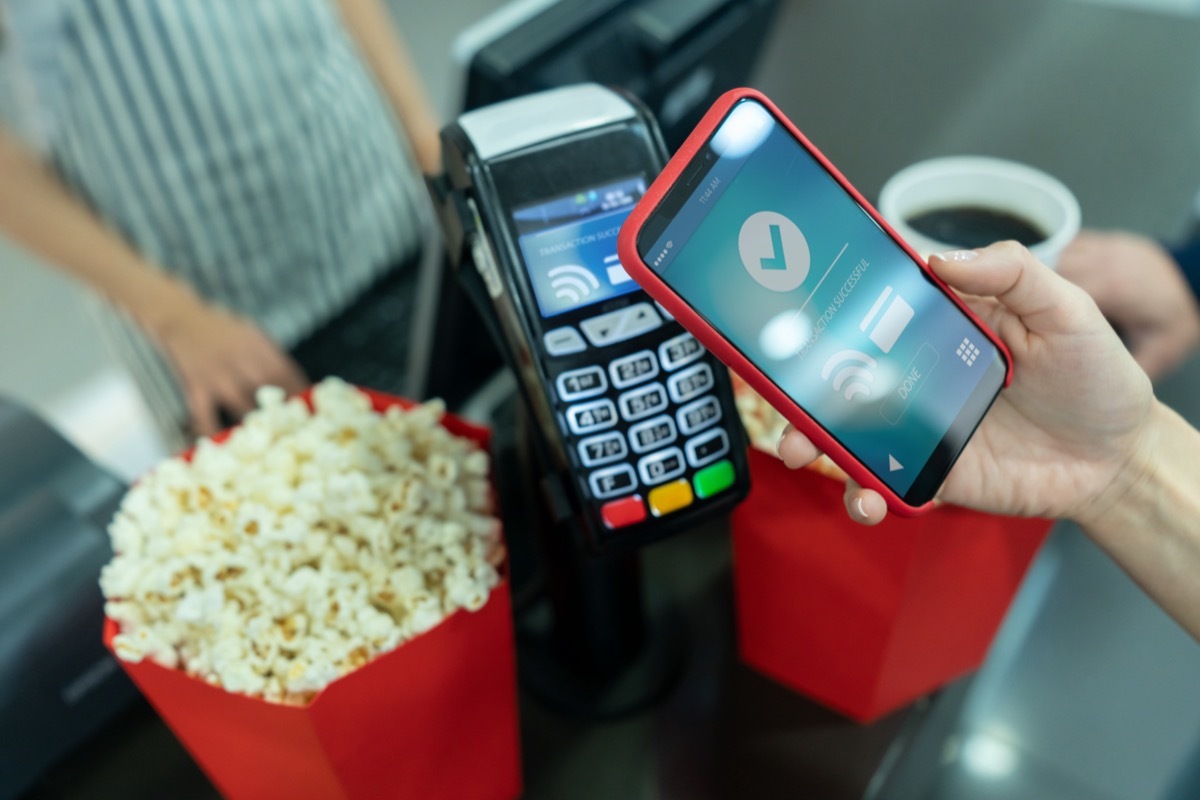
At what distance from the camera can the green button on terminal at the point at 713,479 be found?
0.46m

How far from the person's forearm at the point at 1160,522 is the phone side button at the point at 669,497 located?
0.98 ft

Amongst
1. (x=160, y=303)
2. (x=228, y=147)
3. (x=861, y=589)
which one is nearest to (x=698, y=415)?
(x=861, y=589)

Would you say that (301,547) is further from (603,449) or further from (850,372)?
(850,372)

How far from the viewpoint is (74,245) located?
890 millimetres

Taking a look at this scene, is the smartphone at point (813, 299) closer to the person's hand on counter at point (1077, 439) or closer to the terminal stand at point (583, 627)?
the person's hand on counter at point (1077, 439)

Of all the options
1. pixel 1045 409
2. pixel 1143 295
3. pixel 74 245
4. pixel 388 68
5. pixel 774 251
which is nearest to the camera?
pixel 774 251

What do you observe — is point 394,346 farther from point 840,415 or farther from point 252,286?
point 840,415

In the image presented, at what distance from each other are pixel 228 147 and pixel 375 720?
2.65ft

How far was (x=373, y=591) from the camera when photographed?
18.1 inches

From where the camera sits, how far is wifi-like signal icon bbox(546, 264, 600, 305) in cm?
45

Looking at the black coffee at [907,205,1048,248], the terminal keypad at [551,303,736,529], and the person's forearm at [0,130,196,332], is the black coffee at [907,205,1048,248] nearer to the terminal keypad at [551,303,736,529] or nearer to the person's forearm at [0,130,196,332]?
the terminal keypad at [551,303,736,529]

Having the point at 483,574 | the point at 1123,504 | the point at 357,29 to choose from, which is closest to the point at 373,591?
the point at 483,574

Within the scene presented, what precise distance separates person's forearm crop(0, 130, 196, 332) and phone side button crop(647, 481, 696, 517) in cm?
62

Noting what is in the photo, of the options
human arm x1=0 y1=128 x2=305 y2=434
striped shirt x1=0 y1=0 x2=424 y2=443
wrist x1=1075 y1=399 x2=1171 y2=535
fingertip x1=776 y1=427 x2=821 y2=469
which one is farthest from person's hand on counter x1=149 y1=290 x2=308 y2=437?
wrist x1=1075 y1=399 x2=1171 y2=535
